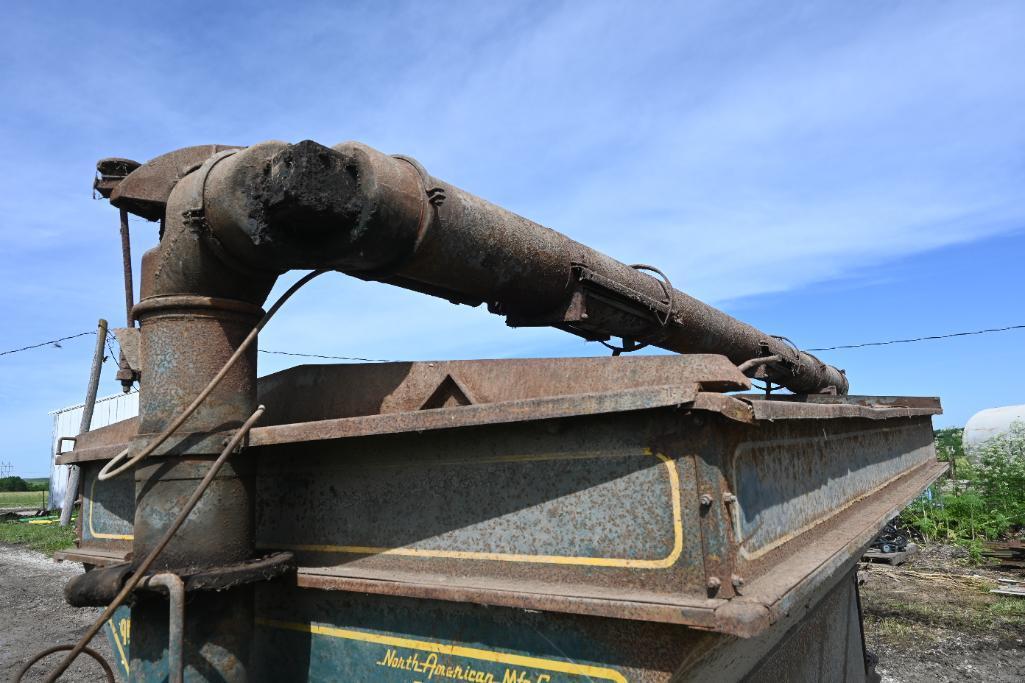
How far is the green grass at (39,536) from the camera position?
13.8 meters

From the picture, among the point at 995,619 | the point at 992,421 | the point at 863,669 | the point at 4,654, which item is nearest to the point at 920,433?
the point at 995,619

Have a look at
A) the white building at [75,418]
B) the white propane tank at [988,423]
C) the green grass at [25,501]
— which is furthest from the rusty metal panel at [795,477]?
the green grass at [25,501]

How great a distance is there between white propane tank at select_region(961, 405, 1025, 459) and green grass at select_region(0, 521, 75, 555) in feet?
64.5

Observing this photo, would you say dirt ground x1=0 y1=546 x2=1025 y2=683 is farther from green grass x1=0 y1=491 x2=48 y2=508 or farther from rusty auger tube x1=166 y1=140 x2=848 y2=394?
green grass x1=0 y1=491 x2=48 y2=508

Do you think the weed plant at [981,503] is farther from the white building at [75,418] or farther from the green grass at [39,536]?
the white building at [75,418]

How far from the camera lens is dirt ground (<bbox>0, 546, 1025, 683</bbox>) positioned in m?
6.32

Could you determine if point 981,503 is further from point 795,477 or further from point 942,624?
point 795,477

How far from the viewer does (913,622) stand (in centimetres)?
771

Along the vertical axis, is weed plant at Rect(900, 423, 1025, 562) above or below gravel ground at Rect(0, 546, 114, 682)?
above

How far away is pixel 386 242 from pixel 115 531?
2194 mm

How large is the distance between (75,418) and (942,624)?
25.4m

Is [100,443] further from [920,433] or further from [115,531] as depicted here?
[920,433]

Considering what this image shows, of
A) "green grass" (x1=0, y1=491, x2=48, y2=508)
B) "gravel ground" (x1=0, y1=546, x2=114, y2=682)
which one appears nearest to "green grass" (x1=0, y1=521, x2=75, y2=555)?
"gravel ground" (x1=0, y1=546, x2=114, y2=682)

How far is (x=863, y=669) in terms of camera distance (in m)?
5.42
